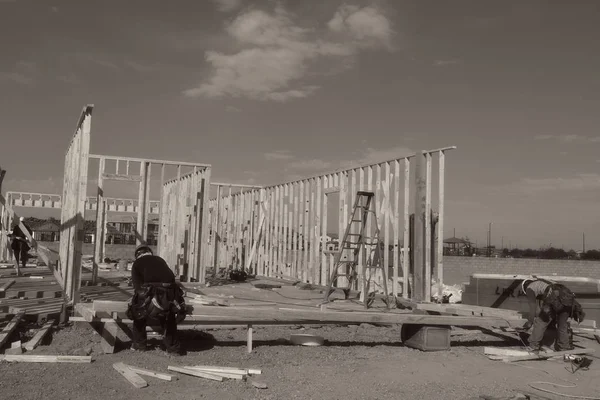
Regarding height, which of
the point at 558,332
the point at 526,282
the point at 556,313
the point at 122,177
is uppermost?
the point at 122,177

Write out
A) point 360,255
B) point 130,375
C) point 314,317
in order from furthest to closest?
point 360,255 < point 314,317 < point 130,375

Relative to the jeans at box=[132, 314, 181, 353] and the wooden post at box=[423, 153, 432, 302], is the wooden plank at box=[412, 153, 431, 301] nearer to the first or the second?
the wooden post at box=[423, 153, 432, 302]

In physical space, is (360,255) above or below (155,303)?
above

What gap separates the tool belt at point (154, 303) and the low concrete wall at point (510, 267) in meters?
17.9

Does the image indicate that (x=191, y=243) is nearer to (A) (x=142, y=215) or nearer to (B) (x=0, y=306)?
(A) (x=142, y=215)

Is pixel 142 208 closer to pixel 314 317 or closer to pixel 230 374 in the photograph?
pixel 314 317

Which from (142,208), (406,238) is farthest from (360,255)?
(142,208)

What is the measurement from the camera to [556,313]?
7672mm

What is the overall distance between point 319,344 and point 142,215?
640cm

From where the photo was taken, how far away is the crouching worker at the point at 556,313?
298 inches

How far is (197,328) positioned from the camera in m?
8.01

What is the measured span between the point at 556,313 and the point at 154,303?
17.9 ft

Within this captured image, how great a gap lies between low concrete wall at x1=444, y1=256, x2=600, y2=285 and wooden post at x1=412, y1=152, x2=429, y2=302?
1323 centimetres

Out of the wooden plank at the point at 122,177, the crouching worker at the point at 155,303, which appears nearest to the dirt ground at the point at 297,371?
the crouching worker at the point at 155,303
